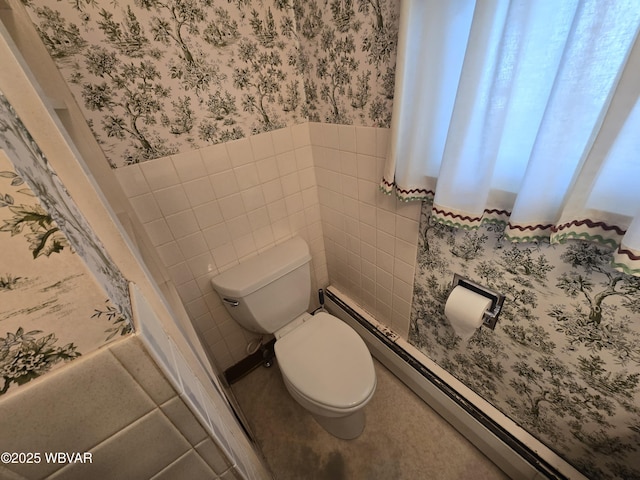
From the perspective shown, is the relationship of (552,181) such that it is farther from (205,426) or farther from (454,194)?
(205,426)

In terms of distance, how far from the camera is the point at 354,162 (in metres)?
1.13

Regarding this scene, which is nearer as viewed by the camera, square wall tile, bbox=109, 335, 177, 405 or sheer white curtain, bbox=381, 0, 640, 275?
square wall tile, bbox=109, 335, 177, 405

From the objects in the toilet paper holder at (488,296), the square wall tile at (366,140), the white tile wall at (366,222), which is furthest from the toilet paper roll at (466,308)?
the square wall tile at (366,140)

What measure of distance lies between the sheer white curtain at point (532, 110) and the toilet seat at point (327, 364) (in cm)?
69

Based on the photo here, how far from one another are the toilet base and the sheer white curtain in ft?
3.20

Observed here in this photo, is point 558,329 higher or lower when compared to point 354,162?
lower

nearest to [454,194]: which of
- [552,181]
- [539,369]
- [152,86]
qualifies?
[552,181]

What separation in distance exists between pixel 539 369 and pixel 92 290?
1.15 metres

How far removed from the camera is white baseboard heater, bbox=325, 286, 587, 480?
0.94m

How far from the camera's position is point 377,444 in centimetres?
124

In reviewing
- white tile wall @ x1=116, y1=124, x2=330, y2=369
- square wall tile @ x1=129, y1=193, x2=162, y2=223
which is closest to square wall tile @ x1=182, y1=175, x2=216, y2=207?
white tile wall @ x1=116, y1=124, x2=330, y2=369

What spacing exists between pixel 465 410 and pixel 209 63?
1.67 meters

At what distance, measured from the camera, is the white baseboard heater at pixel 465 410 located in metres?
0.94

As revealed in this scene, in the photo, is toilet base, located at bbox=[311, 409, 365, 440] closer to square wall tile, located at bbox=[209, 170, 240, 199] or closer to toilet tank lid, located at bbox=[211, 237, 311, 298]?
toilet tank lid, located at bbox=[211, 237, 311, 298]
